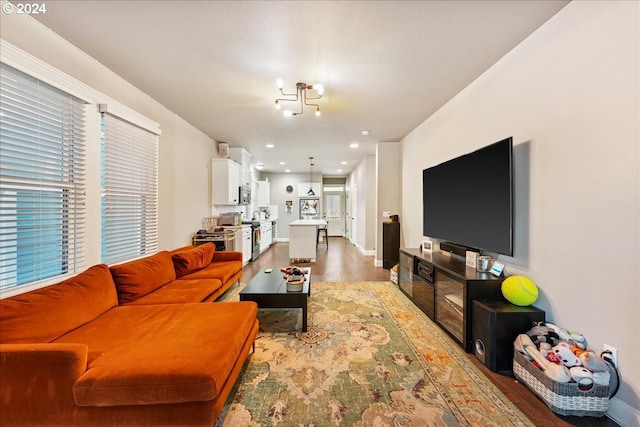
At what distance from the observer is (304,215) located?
10195mm

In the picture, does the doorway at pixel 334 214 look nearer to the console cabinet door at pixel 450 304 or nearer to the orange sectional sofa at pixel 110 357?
the console cabinet door at pixel 450 304

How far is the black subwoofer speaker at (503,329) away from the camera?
1969mm

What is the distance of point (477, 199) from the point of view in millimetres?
2604

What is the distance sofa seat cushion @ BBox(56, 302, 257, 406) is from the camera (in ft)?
4.15

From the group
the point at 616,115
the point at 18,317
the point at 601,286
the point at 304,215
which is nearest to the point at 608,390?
the point at 601,286

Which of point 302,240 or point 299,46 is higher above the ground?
point 299,46

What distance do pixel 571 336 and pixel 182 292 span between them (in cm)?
324

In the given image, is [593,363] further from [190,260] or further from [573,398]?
[190,260]

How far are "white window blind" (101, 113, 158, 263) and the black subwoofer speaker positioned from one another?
3.65 m

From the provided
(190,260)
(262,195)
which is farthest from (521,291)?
(262,195)

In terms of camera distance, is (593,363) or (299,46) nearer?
(593,363)

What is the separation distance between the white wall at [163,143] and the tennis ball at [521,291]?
149 inches

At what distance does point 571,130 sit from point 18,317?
149 inches

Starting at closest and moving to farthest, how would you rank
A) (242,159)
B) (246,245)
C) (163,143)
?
1. (163,143)
2. (246,245)
3. (242,159)
